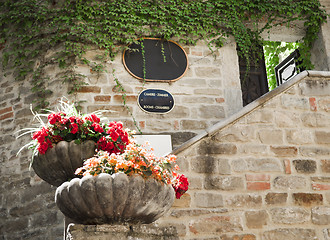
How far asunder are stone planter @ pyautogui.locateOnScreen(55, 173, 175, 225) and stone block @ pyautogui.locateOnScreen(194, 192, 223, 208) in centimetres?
115

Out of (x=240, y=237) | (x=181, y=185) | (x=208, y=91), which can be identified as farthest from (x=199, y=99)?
(x=181, y=185)

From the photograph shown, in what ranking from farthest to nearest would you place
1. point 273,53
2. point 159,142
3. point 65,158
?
point 273,53 < point 159,142 < point 65,158

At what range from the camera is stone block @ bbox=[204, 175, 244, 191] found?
13.8ft

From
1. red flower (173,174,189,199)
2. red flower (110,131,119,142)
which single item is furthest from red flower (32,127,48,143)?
red flower (173,174,189,199)

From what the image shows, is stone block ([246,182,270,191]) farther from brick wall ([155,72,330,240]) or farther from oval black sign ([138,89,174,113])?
oval black sign ([138,89,174,113])

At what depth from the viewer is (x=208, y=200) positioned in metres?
4.16

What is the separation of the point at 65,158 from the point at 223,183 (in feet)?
5.09

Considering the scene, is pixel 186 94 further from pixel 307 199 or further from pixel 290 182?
pixel 307 199

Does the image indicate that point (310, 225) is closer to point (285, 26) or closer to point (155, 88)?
point (155, 88)

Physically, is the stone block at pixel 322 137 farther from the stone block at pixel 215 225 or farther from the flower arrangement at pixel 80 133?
the flower arrangement at pixel 80 133

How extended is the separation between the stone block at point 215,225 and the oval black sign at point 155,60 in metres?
2.55

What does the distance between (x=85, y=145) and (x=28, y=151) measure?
9.23ft

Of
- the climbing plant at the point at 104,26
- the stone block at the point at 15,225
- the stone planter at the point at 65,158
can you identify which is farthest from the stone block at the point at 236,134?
the stone block at the point at 15,225

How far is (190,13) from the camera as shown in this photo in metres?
6.56
